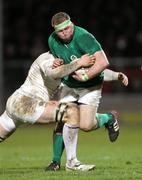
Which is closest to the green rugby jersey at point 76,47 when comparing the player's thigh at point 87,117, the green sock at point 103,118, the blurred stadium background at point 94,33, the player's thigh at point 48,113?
the player's thigh at point 87,117

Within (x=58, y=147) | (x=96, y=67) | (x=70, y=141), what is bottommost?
(x=58, y=147)

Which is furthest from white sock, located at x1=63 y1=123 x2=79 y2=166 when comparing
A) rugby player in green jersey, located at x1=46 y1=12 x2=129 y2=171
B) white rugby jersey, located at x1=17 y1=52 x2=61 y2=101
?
white rugby jersey, located at x1=17 y1=52 x2=61 y2=101

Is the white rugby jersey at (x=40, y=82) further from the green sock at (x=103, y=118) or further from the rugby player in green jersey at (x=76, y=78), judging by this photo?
the green sock at (x=103, y=118)

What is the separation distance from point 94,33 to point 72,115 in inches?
724

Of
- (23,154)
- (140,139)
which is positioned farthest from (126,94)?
(23,154)

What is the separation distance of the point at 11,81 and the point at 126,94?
11.9ft

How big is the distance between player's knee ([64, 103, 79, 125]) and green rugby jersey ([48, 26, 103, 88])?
2.33ft

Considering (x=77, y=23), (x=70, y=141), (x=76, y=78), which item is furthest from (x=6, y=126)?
(x=77, y=23)

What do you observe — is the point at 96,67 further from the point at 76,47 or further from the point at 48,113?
the point at 48,113

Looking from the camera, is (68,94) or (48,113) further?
(68,94)

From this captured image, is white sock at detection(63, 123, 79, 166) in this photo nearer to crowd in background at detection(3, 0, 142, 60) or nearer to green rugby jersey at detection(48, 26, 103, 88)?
green rugby jersey at detection(48, 26, 103, 88)

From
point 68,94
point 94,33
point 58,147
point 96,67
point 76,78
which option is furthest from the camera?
point 94,33

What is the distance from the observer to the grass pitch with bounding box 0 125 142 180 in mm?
11678

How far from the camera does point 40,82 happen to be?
12.6 meters
